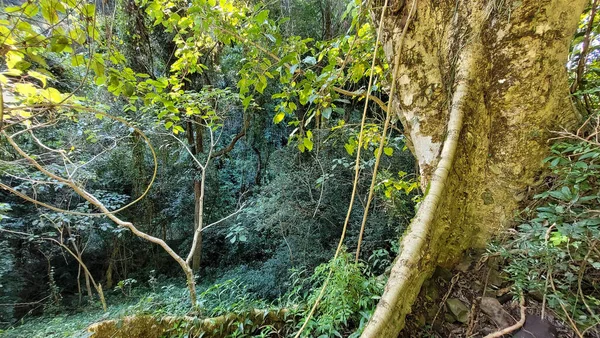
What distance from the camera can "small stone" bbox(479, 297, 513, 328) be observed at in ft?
3.21

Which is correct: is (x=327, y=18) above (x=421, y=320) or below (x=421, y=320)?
above

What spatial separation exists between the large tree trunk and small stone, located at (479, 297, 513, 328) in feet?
0.61

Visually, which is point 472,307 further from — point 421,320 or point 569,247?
point 569,247

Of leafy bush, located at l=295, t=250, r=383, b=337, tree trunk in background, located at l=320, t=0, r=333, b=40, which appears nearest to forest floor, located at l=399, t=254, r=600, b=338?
leafy bush, located at l=295, t=250, r=383, b=337

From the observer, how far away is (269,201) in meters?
4.44

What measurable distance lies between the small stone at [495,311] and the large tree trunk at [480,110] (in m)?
0.19

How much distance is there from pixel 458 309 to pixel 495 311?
0.12 metres

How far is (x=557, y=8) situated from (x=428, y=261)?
1107 millimetres

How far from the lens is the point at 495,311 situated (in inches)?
40.3

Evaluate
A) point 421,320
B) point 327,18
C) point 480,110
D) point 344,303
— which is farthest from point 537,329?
point 327,18

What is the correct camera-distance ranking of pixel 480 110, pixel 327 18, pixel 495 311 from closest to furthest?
pixel 495 311
pixel 480 110
pixel 327 18

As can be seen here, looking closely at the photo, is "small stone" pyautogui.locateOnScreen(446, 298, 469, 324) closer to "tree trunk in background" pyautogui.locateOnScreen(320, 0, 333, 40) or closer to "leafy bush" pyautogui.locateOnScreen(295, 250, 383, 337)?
"leafy bush" pyautogui.locateOnScreen(295, 250, 383, 337)

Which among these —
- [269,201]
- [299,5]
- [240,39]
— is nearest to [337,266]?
[240,39]

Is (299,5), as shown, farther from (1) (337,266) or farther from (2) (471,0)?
(1) (337,266)
